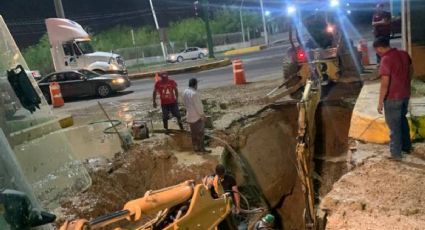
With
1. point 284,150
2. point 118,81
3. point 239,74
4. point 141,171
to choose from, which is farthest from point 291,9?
point 118,81

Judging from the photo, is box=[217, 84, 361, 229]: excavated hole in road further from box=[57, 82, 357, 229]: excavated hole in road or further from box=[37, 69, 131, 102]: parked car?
box=[37, 69, 131, 102]: parked car

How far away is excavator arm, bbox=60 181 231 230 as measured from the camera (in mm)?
3691

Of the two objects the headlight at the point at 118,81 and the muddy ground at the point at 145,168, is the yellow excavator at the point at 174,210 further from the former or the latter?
the headlight at the point at 118,81

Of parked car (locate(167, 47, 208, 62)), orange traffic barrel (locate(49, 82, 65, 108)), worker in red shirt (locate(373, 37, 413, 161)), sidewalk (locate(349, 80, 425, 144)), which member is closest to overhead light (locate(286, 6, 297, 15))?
sidewalk (locate(349, 80, 425, 144))

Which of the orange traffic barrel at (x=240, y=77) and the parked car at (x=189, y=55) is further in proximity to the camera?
the parked car at (x=189, y=55)

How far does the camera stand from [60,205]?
7.29 m

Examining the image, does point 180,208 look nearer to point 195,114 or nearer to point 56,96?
point 195,114

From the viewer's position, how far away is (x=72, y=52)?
77.9ft

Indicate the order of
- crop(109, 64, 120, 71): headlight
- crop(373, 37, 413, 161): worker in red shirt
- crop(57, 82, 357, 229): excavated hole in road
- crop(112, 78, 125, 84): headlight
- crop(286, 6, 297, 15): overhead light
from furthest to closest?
crop(109, 64, 120, 71): headlight → crop(112, 78, 125, 84): headlight → crop(286, 6, 297, 15): overhead light → crop(57, 82, 357, 229): excavated hole in road → crop(373, 37, 413, 161): worker in red shirt

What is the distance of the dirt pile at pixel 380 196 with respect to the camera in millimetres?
4566

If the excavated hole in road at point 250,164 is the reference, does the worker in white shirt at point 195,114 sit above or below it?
above

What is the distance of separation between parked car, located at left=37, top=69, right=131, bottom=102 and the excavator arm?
15496 millimetres

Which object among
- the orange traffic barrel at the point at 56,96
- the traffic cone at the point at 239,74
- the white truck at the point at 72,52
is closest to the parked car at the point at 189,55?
the white truck at the point at 72,52

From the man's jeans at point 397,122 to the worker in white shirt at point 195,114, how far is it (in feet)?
13.7
